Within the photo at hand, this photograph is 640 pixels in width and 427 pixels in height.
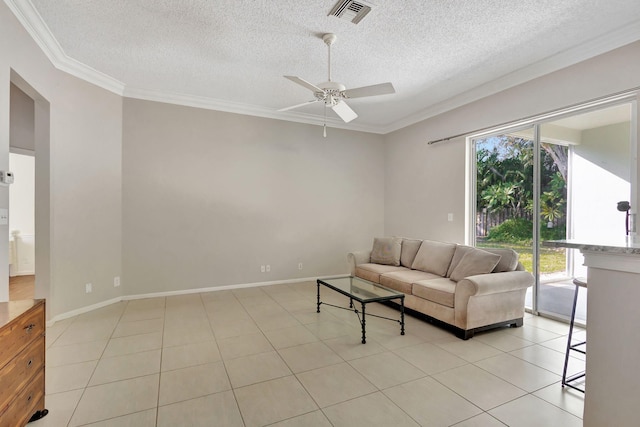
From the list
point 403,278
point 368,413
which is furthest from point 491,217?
point 368,413

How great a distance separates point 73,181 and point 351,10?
359 centimetres

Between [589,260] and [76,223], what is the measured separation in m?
4.74

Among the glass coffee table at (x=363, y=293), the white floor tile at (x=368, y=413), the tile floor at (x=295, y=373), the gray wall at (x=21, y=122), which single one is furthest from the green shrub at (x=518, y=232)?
the gray wall at (x=21, y=122)

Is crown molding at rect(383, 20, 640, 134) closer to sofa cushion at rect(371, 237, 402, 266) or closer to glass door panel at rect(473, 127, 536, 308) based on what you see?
glass door panel at rect(473, 127, 536, 308)

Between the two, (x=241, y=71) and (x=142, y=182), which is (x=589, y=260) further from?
(x=142, y=182)

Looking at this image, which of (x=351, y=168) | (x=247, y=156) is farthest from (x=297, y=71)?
(x=351, y=168)

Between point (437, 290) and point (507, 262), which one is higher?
point (507, 262)

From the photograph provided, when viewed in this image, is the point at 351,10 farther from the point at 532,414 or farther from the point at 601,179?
the point at 532,414

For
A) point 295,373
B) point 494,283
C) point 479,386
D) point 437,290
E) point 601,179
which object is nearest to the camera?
point 479,386

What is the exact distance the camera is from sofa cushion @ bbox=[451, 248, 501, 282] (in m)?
3.33

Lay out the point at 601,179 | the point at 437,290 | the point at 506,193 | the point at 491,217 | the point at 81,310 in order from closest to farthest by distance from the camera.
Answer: the point at 601,179 → the point at 437,290 → the point at 81,310 → the point at 506,193 → the point at 491,217

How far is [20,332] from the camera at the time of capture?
1593mm

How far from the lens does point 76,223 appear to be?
3.61 metres

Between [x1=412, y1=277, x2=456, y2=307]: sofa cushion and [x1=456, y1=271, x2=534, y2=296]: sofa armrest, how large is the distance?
18cm
